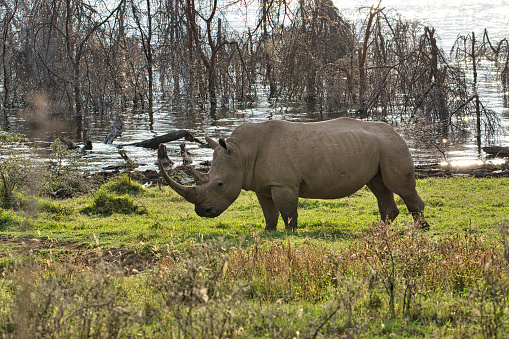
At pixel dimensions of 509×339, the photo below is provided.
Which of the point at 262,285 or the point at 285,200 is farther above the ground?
the point at 285,200

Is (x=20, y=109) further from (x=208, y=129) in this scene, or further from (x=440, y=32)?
(x=440, y=32)

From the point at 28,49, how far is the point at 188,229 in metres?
16.7

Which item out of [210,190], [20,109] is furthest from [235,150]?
[20,109]

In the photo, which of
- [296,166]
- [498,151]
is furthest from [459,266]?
[498,151]

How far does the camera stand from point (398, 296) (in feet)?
16.7

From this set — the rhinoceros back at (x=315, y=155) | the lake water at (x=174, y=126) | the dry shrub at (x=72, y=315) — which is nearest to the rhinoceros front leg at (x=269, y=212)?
the rhinoceros back at (x=315, y=155)

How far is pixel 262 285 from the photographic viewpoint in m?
5.64

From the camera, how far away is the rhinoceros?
9.16 m

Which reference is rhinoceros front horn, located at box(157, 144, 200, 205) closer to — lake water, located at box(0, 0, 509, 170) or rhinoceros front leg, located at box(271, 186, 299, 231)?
rhinoceros front leg, located at box(271, 186, 299, 231)

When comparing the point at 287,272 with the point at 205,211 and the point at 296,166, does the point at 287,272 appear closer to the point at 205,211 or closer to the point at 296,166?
the point at 205,211

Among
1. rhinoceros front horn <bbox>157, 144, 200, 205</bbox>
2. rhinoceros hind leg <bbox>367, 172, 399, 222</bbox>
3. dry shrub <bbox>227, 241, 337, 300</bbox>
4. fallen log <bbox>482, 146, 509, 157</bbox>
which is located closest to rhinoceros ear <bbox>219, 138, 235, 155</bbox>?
rhinoceros front horn <bbox>157, 144, 200, 205</bbox>

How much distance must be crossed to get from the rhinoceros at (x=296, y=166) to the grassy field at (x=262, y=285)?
52cm

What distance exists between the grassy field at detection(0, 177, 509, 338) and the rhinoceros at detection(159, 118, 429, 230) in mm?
523

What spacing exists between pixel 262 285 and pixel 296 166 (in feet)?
12.6
